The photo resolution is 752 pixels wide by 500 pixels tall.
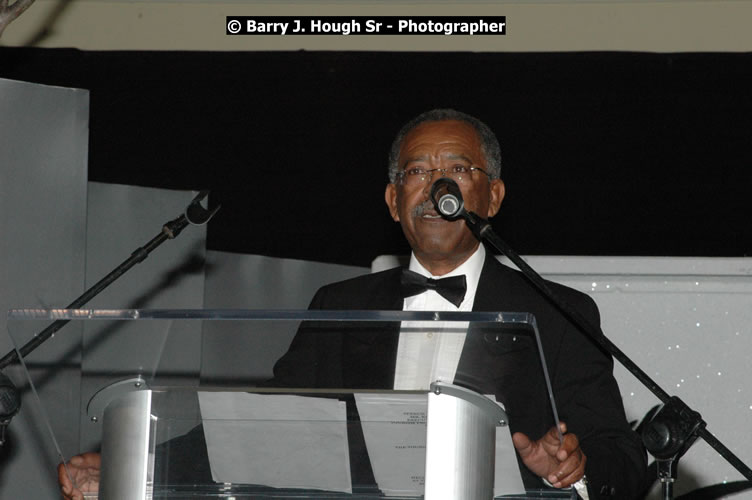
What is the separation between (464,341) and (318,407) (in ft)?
0.71

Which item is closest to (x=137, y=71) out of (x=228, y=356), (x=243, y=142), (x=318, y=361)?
(x=243, y=142)

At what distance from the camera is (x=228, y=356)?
1818mm

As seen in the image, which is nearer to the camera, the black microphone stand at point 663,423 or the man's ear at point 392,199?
the black microphone stand at point 663,423

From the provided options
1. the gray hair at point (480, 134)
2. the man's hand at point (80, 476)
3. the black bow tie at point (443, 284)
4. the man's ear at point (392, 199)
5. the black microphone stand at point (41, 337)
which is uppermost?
the gray hair at point (480, 134)

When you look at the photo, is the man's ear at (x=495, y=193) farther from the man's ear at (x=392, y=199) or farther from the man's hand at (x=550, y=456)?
the man's hand at (x=550, y=456)

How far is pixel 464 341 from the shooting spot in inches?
55.0

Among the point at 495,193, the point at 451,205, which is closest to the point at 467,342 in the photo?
the point at 451,205

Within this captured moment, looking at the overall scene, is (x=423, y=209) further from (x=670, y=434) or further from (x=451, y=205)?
(x=670, y=434)

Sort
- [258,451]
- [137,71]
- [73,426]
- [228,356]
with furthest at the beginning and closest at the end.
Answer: [137,71], [228,356], [73,426], [258,451]

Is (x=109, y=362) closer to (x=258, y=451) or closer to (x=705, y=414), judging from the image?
(x=258, y=451)

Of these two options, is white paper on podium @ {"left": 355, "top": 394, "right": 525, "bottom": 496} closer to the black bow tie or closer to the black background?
the black bow tie

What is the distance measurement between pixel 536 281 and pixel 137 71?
10.0 ft

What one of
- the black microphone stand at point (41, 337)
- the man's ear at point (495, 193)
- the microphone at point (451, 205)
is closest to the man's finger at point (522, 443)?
the microphone at point (451, 205)

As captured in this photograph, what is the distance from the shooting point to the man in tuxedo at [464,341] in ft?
4.73
